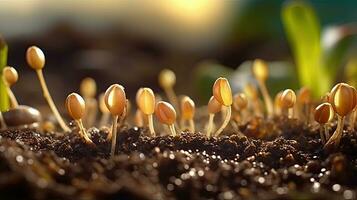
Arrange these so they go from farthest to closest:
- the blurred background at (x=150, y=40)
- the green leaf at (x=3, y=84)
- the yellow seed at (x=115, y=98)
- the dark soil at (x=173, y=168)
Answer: the blurred background at (x=150, y=40)
the green leaf at (x=3, y=84)
the yellow seed at (x=115, y=98)
the dark soil at (x=173, y=168)

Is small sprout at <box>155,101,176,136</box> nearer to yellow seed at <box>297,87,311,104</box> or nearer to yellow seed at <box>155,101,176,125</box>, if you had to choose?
yellow seed at <box>155,101,176,125</box>

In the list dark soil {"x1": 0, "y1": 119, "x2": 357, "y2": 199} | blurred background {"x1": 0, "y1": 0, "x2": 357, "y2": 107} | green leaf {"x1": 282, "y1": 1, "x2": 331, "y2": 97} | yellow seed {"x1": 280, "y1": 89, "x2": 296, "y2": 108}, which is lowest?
dark soil {"x1": 0, "y1": 119, "x2": 357, "y2": 199}

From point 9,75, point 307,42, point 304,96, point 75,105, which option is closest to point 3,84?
point 9,75

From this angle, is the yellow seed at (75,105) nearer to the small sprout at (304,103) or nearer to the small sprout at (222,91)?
the small sprout at (222,91)

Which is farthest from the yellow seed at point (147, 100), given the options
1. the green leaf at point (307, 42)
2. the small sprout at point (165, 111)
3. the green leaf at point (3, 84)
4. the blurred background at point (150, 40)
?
the blurred background at point (150, 40)

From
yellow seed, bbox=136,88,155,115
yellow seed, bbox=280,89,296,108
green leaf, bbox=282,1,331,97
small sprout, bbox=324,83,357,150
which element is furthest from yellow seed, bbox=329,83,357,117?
green leaf, bbox=282,1,331,97

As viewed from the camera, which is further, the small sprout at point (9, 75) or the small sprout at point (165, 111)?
the small sprout at point (9, 75)

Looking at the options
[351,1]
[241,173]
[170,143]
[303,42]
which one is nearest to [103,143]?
[170,143]
